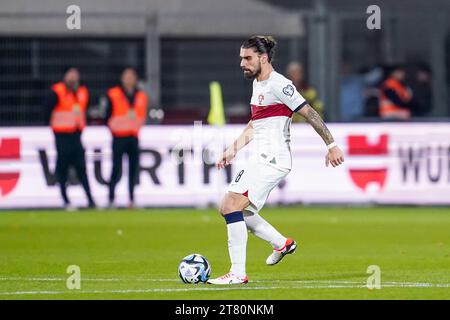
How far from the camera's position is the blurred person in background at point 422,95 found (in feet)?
87.5

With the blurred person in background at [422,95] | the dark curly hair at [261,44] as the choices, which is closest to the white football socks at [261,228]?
the dark curly hair at [261,44]

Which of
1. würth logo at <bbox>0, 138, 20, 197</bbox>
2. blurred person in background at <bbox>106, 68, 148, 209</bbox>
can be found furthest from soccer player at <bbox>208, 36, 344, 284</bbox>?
würth logo at <bbox>0, 138, 20, 197</bbox>

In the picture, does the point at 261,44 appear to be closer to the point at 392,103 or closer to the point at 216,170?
the point at 216,170

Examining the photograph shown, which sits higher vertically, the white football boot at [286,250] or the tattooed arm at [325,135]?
the tattooed arm at [325,135]

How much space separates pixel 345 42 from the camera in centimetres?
3145

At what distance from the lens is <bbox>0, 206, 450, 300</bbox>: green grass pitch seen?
11.9 m

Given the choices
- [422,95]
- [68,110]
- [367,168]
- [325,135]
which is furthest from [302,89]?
[325,135]

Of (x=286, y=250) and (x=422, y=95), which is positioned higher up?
(x=422, y=95)

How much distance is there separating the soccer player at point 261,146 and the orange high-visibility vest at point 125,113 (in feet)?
36.0

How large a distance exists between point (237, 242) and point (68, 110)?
39.0 feet

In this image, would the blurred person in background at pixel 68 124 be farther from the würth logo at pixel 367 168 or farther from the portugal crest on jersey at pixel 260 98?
the portugal crest on jersey at pixel 260 98

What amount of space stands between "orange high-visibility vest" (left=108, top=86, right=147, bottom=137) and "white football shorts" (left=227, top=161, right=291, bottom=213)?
11.1 meters

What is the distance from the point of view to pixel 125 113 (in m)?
23.9

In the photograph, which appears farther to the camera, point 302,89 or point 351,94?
Result: point 351,94
